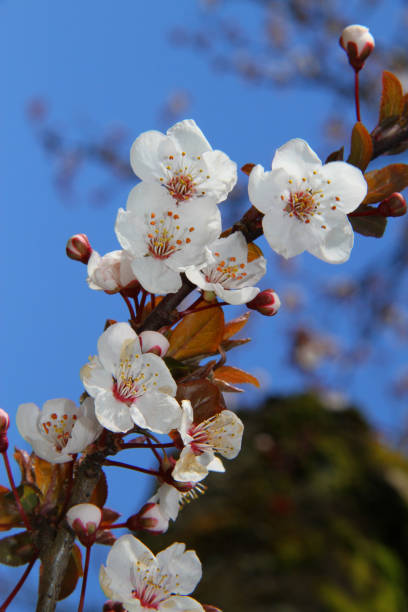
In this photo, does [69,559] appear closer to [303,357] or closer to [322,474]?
[322,474]

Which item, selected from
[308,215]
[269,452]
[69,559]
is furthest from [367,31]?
[269,452]

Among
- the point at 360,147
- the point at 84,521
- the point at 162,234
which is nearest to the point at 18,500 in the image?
the point at 84,521

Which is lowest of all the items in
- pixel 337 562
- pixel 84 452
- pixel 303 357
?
pixel 337 562

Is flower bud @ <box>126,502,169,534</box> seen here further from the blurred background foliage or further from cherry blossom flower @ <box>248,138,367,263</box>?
the blurred background foliage

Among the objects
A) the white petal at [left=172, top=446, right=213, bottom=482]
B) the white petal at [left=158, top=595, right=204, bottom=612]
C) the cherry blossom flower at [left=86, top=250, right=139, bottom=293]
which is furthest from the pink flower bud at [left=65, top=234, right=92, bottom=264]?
the white petal at [left=158, top=595, right=204, bottom=612]

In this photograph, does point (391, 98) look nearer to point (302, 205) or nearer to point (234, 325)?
point (302, 205)

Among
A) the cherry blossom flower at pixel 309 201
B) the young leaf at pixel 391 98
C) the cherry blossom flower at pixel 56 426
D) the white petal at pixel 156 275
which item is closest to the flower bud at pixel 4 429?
the cherry blossom flower at pixel 56 426
